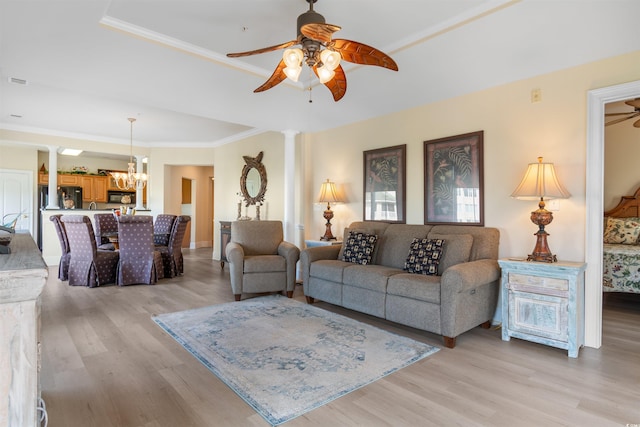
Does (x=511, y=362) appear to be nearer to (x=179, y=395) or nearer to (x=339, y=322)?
(x=339, y=322)

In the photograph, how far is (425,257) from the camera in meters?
3.44

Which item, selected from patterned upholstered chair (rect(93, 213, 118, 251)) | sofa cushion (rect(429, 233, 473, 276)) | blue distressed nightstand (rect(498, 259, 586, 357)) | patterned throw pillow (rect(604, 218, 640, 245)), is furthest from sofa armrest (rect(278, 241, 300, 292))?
patterned throw pillow (rect(604, 218, 640, 245))

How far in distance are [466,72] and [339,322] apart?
2.73 metres

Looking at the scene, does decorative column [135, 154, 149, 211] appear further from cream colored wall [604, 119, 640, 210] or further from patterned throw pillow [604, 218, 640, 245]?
cream colored wall [604, 119, 640, 210]

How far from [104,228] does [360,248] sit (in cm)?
482

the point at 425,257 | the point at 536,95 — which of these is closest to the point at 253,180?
the point at 425,257

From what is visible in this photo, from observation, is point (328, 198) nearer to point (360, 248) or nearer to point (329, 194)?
point (329, 194)

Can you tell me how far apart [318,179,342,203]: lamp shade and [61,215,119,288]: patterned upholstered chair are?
3.29m

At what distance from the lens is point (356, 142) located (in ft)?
16.3

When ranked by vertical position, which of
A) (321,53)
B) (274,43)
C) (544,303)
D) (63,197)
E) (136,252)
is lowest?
(544,303)

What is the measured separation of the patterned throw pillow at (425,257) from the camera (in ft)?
11.1

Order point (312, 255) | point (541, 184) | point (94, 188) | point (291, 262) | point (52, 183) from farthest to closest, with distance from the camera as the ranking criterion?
point (94, 188)
point (52, 183)
point (291, 262)
point (312, 255)
point (541, 184)

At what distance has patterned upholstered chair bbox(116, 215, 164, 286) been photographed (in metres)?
5.02

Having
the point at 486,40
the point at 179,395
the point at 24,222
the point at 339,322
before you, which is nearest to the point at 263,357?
the point at 179,395
